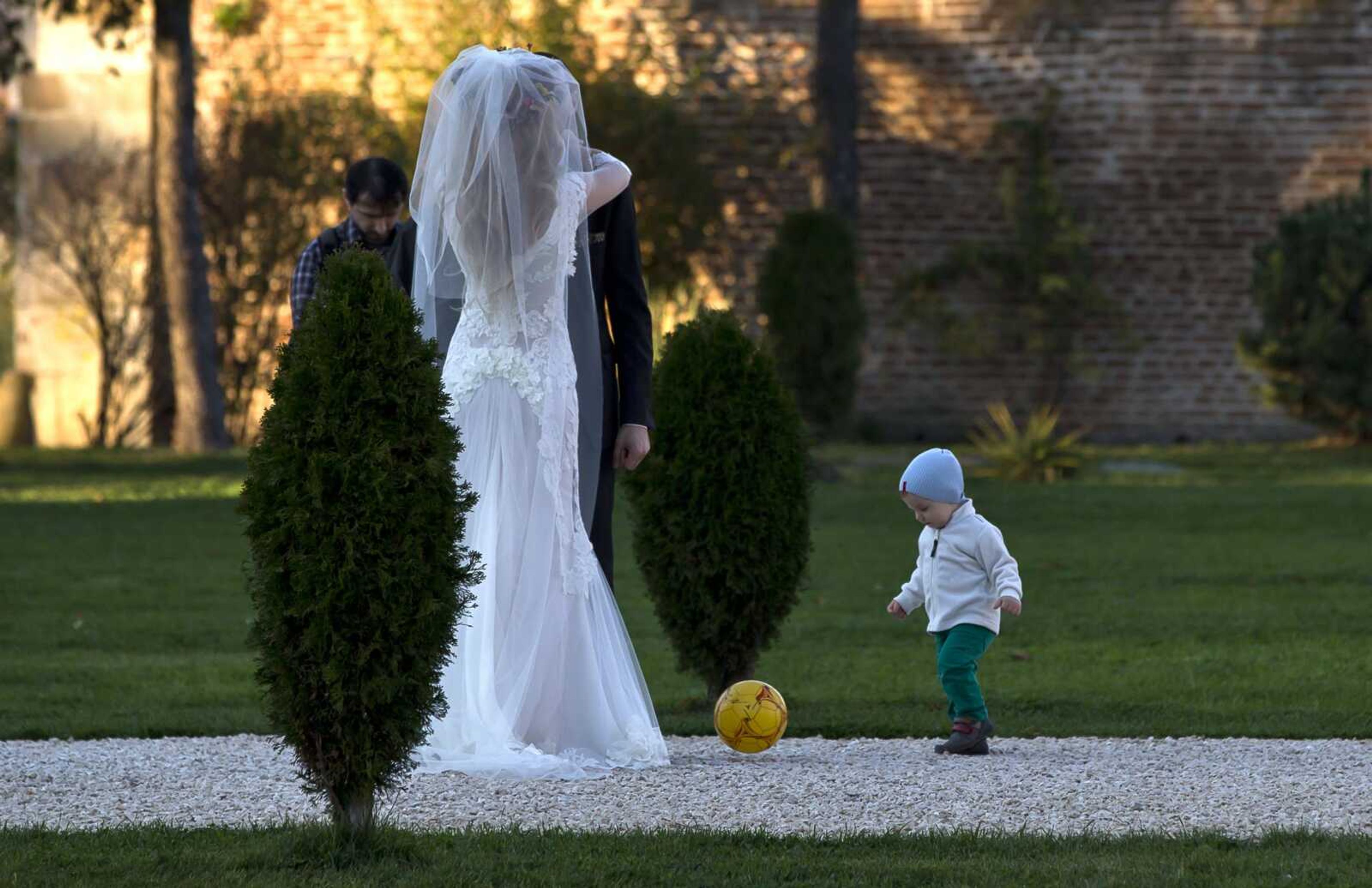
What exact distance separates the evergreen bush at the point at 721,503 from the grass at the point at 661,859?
2.08 m

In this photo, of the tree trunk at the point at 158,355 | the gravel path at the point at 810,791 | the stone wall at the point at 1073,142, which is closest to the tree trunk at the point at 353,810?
the gravel path at the point at 810,791

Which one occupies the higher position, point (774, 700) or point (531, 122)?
point (531, 122)

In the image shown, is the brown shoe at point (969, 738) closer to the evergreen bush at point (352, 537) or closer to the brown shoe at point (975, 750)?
the brown shoe at point (975, 750)

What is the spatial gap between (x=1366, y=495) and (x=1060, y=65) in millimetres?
8055

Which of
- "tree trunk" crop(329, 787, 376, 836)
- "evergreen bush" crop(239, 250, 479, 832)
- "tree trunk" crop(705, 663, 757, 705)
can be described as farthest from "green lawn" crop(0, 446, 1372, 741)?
"evergreen bush" crop(239, 250, 479, 832)

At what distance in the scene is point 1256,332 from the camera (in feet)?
61.0

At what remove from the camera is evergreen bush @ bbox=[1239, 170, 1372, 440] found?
58.3 feet

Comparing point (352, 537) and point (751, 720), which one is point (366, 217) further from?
point (352, 537)

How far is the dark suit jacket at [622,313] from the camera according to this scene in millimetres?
5469

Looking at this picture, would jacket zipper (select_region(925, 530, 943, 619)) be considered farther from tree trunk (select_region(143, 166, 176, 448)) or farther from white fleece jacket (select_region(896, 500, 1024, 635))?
tree trunk (select_region(143, 166, 176, 448))

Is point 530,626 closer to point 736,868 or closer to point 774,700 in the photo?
point 774,700

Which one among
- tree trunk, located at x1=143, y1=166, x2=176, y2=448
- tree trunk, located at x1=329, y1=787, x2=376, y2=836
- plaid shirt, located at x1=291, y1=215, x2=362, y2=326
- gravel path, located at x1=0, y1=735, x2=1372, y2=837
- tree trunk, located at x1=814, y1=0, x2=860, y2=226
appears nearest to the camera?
tree trunk, located at x1=329, y1=787, x2=376, y2=836

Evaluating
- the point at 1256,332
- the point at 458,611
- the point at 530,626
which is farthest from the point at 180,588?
the point at 1256,332

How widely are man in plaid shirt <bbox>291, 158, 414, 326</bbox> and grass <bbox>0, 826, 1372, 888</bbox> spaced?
2.63 metres
